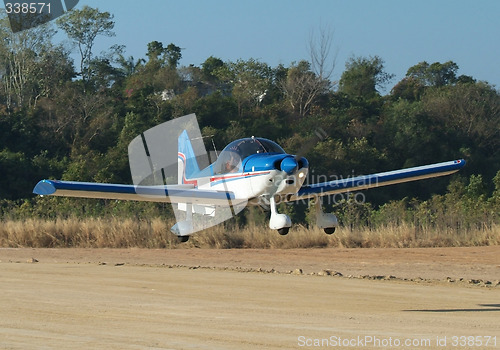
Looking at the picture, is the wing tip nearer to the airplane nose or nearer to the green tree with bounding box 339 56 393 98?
the airplane nose

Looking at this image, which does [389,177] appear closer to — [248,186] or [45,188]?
[248,186]

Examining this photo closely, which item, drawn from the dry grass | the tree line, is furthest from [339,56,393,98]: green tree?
the dry grass

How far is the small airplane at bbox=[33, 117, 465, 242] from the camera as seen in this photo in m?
17.2

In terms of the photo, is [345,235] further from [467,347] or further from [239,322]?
[467,347]

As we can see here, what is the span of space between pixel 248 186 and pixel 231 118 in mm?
36069

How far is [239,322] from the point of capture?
1460cm

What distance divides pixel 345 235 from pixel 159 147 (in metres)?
24.1

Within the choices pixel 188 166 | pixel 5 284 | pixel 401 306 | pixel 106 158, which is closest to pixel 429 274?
pixel 401 306

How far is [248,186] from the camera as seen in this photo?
17.8 m

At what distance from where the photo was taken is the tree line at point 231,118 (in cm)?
4494

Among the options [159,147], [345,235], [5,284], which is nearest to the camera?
[5,284]

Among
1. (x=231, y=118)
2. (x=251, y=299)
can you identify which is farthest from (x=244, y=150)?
(x=231, y=118)

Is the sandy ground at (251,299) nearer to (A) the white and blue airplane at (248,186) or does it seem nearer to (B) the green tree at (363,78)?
(A) the white and blue airplane at (248,186)

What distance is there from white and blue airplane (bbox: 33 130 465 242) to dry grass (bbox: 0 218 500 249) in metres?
9.05
